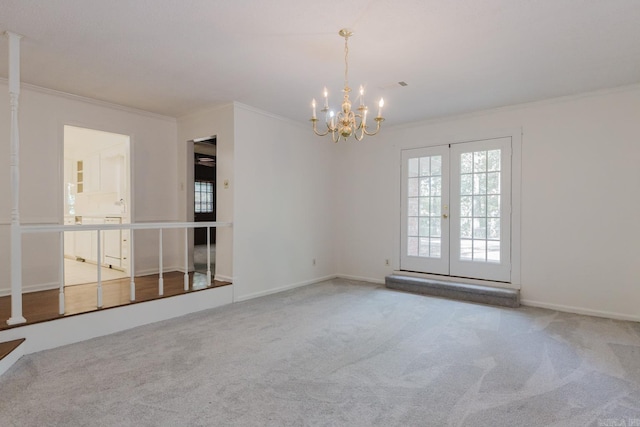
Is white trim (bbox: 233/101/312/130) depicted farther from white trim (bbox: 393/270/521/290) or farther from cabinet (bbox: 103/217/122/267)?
white trim (bbox: 393/270/521/290)

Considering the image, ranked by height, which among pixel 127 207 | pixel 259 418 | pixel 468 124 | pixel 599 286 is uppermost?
pixel 468 124

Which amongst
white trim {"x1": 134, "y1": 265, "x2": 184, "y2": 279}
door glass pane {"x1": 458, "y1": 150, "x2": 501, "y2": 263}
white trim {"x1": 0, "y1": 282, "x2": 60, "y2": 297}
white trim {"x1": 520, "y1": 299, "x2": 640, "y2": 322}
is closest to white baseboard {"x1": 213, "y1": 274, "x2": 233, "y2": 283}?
white trim {"x1": 134, "y1": 265, "x2": 184, "y2": 279}

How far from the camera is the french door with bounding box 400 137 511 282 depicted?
4547 millimetres

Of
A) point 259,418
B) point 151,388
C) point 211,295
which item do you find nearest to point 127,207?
point 211,295

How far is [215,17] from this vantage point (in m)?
2.41

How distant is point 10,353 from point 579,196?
5732 mm

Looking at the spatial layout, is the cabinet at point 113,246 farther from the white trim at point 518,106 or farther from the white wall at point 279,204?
the white trim at point 518,106

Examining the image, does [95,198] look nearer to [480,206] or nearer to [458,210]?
[458,210]

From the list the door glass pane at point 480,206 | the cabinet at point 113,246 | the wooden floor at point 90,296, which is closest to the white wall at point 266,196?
the wooden floor at point 90,296

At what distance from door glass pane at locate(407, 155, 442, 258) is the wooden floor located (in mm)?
2873

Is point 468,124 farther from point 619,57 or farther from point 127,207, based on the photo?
point 127,207

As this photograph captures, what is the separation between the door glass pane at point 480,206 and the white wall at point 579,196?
309 mm

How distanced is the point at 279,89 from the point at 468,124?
2.72 metres

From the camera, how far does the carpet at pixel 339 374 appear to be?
1994 millimetres
